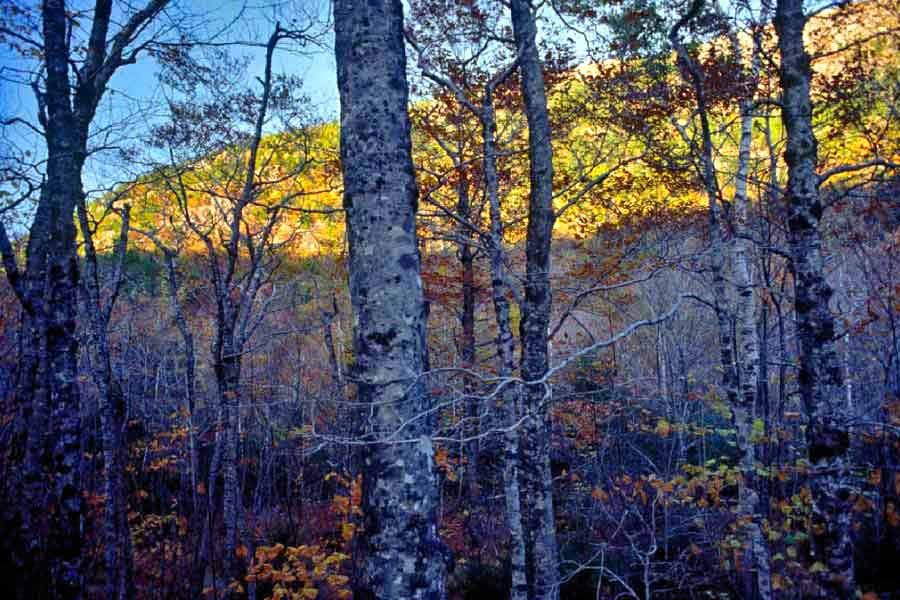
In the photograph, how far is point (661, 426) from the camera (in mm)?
10586

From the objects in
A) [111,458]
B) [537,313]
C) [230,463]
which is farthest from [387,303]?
[230,463]

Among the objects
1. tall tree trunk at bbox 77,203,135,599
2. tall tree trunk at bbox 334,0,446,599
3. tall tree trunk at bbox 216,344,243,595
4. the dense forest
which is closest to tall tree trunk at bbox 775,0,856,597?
the dense forest

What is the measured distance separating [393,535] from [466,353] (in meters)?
10.5

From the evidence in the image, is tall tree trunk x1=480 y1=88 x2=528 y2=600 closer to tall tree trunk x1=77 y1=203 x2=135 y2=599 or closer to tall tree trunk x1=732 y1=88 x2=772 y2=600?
tall tree trunk x1=732 y1=88 x2=772 y2=600

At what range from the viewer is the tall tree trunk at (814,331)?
5016 mm

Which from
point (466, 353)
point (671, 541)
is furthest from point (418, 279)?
point (466, 353)

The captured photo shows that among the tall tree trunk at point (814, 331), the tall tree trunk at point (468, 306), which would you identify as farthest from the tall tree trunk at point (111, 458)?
the tall tree trunk at point (468, 306)

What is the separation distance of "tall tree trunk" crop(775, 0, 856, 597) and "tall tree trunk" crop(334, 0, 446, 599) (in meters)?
4.27

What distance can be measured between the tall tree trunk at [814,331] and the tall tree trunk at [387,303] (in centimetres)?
427

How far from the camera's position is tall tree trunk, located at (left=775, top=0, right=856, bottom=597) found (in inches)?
197

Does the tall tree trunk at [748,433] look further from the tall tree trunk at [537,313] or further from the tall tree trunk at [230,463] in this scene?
the tall tree trunk at [230,463]

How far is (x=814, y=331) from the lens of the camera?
17.0 ft

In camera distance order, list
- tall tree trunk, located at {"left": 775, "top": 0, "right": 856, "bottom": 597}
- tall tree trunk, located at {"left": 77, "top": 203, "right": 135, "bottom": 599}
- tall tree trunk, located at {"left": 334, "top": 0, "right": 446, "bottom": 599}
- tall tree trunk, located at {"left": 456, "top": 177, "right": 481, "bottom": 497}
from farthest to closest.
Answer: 1. tall tree trunk, located at {"left": 456, "top": 177, "right": 481, "bottom": 497}
2. tall tree trunk, located at {"left": 77, "top": 203, "right": 135, "bottom": 599}
3. tall tree trunk, located at {"left": 775, "top": 0, "right": 856, "bottom": 597}
4. tall tree trunk, located at {"left": 334, "top": 0, "right": 446, "bottom": 599}

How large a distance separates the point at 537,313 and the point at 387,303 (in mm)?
3847
